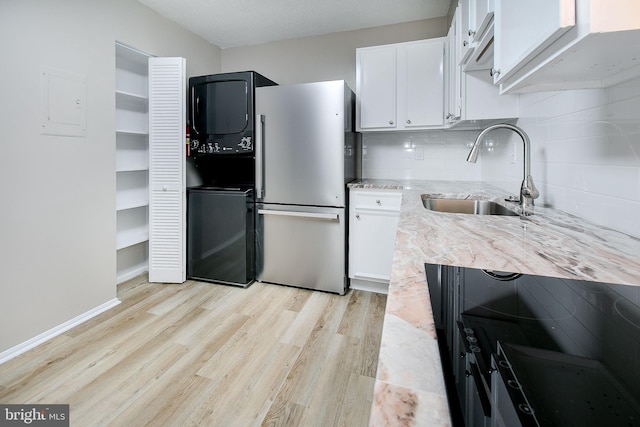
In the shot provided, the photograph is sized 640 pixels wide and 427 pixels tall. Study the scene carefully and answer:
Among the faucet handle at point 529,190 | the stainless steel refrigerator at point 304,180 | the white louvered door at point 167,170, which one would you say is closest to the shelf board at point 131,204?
the white louvered door at point 167,170

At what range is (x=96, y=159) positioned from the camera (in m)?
2.28

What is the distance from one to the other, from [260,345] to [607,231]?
174cm

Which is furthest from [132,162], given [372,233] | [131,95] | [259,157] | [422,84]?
[422,84]

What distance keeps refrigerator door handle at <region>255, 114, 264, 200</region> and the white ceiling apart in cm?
97

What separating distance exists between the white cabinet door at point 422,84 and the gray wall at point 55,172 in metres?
2.28

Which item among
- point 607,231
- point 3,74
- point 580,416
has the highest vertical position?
point 3,74

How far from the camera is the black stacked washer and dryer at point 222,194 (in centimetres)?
275

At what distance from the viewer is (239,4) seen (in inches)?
105

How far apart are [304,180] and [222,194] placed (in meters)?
0.76

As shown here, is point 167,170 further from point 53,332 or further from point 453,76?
point 453,76

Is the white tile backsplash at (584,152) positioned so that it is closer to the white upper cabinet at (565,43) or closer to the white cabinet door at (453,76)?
the white upper cabinet at (565,43)

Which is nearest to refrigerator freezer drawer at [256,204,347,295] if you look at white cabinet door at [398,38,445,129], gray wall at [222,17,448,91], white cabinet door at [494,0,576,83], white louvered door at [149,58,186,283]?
white louvered door at [149,58,186,283]

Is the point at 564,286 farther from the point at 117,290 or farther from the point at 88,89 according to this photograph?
the point at 117,290

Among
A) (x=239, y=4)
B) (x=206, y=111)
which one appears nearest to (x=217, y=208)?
(x=206, y=111)
